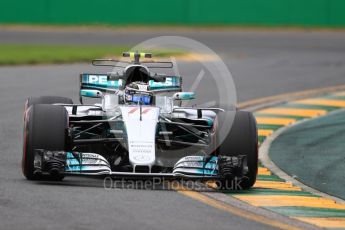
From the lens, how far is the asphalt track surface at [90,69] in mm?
9727

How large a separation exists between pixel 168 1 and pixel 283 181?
3139 cm

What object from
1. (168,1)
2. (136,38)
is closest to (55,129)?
(136,38)

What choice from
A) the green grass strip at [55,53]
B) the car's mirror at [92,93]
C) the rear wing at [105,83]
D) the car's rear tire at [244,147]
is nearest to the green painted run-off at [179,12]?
the green grass strip at [55,53]

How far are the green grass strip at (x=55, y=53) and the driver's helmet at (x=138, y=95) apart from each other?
52.5ft

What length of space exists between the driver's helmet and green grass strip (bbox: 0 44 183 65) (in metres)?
16.0

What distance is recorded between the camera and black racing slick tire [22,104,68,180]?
11836 millimetres

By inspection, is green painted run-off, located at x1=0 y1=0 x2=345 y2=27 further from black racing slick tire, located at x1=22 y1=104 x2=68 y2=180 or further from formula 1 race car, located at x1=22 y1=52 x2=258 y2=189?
black racing slick tire, located at x1=22 y1=104 x2=68 y2=180

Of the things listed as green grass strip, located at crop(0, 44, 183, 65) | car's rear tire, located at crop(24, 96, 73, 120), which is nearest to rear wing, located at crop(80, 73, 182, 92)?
car's rear tire, located at crop(24, 96, 73, 120)

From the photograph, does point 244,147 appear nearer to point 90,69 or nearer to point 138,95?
point 138,95

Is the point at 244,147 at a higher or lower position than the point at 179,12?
lower

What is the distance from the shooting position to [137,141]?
38.7 feet

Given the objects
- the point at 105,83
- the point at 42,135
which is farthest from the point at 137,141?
the point at 105,83

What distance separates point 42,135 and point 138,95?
1.37m

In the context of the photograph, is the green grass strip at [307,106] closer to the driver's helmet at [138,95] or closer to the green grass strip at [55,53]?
the driver's helmet at [138,95]
